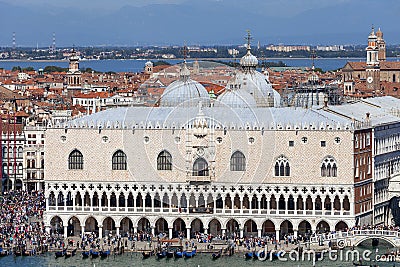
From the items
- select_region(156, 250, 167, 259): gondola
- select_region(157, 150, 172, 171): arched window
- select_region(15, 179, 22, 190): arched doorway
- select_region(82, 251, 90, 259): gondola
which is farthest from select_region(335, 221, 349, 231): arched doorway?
select_region(15, 179, 22, 190): arched doorway

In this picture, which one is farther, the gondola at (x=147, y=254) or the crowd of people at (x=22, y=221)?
the crowd of people at (x=22, y=221)

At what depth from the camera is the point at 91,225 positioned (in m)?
66.6

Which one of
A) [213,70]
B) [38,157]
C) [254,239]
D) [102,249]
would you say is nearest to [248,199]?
[254,239]

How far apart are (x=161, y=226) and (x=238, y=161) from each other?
3.94 m

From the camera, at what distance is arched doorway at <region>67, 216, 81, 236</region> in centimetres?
6662

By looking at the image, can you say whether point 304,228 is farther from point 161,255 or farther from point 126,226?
point 126,226

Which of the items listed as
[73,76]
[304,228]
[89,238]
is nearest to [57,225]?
[89,238]

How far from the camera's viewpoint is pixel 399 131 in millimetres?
71875

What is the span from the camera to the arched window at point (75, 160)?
66375mm

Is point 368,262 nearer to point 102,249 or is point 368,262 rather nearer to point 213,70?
point 102,249

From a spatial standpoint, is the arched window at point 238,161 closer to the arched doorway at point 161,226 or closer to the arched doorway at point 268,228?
the arched doorway at point 268,228

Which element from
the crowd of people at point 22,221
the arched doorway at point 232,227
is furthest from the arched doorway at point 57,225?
the arched doorway at point 232,227

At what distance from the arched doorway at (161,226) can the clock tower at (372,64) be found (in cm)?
5072

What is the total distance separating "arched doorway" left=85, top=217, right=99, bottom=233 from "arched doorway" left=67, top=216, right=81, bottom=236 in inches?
12.5
